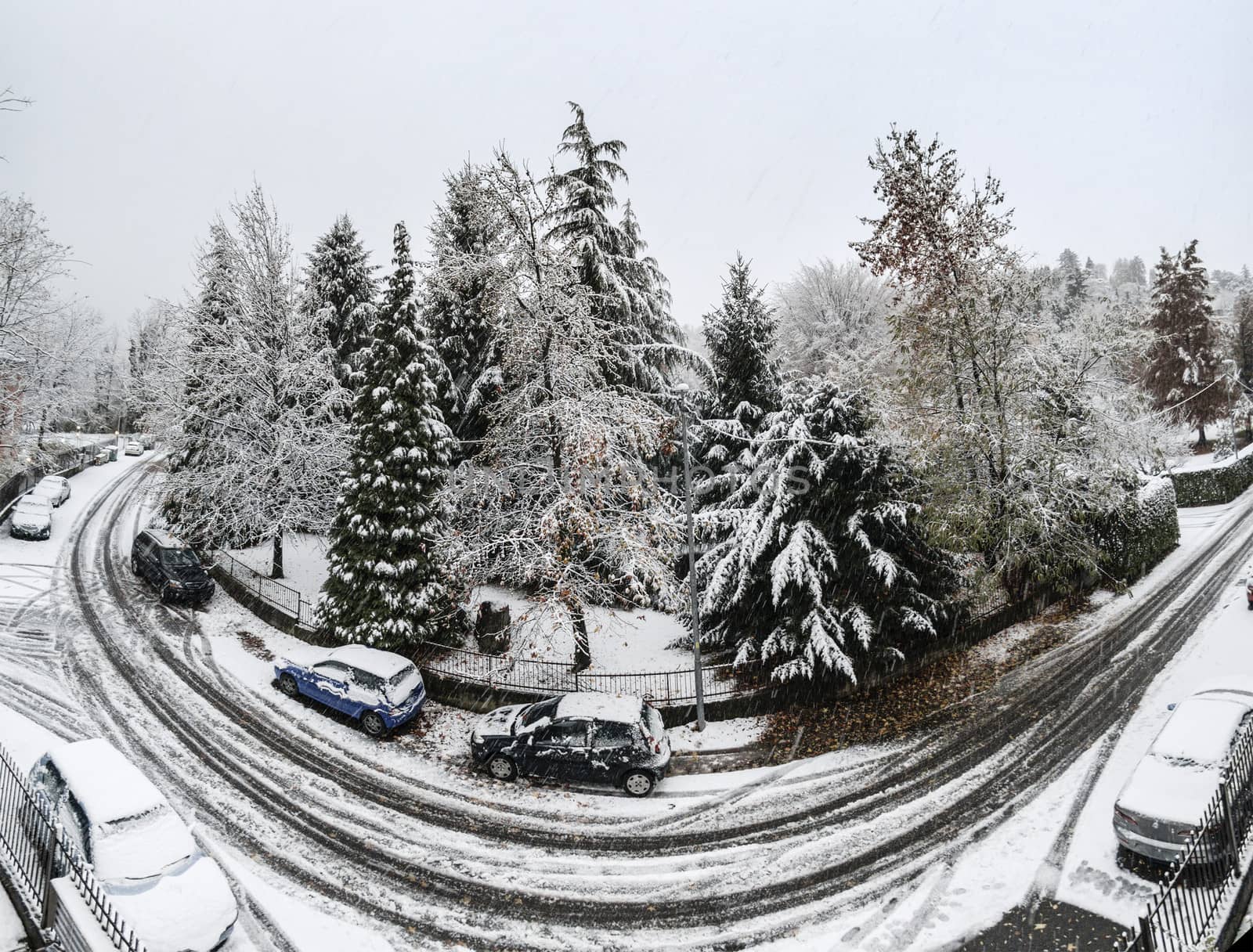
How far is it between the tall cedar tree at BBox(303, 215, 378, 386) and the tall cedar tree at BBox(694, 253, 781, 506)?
15943mm

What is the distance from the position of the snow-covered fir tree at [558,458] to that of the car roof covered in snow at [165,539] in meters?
13.4

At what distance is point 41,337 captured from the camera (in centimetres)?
2203

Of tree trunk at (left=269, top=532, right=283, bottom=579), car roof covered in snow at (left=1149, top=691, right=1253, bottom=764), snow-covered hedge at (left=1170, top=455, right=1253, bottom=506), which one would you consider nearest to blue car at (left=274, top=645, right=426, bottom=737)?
tree trunk at (left=269, top=532, right=283, bottom=579)

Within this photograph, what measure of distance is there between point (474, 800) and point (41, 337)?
22.4 metres

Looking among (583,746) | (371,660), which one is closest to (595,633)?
(371,660)

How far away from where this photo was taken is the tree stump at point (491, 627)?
18.3m

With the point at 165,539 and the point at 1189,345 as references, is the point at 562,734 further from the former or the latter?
the point at 1189,345

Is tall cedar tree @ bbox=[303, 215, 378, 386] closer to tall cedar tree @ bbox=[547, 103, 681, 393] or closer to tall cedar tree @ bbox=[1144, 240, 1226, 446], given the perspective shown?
tall cedar tree @ bbox=[547, 103, 681, 393]

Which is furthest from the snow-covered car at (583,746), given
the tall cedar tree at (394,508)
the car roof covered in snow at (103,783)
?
the car roof covered in snow at (103,783)

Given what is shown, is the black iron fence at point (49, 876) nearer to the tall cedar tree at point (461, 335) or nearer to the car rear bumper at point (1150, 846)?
the car rear bumper at point (1150, 846)

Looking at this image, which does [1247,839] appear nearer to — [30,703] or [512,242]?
[512,242]

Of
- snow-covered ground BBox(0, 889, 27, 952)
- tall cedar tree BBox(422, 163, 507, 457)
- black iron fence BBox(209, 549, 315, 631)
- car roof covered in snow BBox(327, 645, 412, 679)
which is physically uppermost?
tall cedar tree BBox(422, 163, 507, 457)

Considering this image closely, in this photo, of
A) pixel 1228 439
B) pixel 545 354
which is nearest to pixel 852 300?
pixel 1228 439

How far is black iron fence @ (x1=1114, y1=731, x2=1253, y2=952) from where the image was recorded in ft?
22.3
